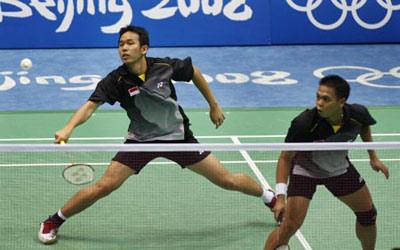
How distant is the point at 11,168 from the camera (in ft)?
25.4

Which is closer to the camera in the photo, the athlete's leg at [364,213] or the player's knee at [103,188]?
the athlete's leg at [364,213]

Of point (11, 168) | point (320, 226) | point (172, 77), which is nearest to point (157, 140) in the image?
point (172, 77)

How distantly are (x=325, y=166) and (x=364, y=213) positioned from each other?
453mm

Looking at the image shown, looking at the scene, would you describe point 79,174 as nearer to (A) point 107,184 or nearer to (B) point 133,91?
(A) point 107,184

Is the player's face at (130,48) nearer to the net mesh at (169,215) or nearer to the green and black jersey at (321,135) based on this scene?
the net mesh at (169,215)

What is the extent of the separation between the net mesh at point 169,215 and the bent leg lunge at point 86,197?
4.8 inches

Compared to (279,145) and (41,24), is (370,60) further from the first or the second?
(279,145)

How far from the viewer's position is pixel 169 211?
266 inches

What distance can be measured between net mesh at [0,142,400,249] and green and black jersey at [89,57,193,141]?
0.46m

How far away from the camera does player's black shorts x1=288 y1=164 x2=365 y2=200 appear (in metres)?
5.41

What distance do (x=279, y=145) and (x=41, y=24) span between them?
29.3ft

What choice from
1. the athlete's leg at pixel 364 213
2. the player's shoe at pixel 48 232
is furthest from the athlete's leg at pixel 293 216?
the player's shoe at pixel 48 232

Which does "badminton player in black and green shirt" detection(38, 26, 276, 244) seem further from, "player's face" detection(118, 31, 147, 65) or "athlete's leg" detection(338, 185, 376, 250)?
"athlete's leg" detection(338, 185, 376, 250)

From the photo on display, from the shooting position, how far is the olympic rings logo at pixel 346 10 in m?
13.2
